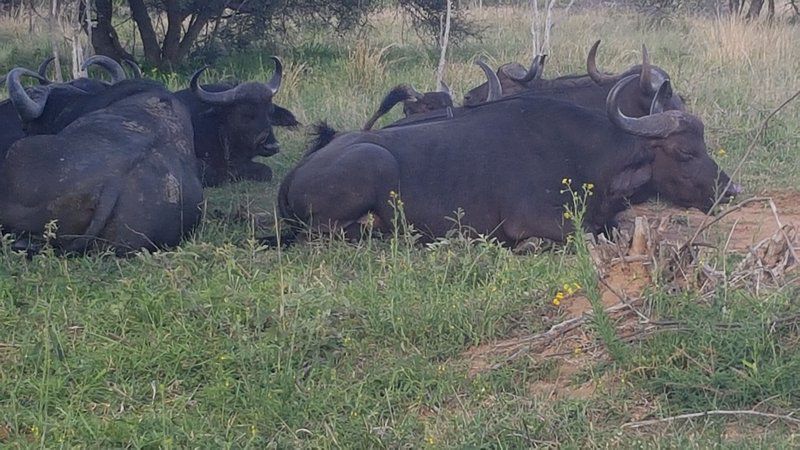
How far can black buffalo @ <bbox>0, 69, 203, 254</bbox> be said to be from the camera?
242 inches

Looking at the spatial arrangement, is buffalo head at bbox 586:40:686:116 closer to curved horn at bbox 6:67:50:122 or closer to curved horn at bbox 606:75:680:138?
curved horn at bbox 606:75:680:138

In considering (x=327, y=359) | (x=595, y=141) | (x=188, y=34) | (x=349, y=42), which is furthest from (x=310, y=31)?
(x=327, y=359)

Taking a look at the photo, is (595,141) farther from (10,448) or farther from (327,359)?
(10,448)

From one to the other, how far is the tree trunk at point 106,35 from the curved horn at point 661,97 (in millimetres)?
8921

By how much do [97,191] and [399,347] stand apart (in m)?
2.37

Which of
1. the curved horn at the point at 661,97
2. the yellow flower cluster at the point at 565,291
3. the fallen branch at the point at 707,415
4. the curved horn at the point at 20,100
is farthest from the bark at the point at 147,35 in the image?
the fallen branch at the point at 707,415

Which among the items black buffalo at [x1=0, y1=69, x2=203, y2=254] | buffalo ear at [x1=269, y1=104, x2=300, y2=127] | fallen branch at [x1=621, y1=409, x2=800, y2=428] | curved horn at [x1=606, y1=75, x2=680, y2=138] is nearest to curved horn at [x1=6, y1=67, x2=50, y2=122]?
black buffalo at [x1=0, y1=69, x2=203, y2=254]

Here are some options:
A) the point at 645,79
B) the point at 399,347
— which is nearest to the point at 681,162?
the point at 645,79

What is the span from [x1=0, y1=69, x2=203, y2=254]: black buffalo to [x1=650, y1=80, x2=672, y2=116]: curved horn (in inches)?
123

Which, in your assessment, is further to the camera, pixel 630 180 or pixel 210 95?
pixel 210 95

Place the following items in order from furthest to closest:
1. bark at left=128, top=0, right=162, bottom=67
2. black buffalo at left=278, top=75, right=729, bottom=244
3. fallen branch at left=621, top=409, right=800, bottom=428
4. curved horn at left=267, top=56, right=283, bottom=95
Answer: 1. bark at left=128, top=0, right=162, bottom=67
2. curved horn at left=267, top=56, right=283, bottom=95
3. black buffalo at left=278, top=75, right=729, bottom=244
4. fallen branch at left=621, top=409, right=800, bottom=428

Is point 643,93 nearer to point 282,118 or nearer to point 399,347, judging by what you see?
point 282,118

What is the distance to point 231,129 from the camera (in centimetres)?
882

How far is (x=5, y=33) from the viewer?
21.0m
